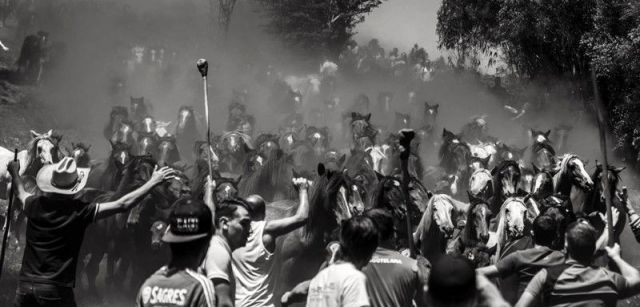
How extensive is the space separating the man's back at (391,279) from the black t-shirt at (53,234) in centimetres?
236

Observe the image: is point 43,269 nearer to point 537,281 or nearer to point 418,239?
point 537,281

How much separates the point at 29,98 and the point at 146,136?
1601cm

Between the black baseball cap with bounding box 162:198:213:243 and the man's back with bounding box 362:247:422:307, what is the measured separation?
48.9 inches

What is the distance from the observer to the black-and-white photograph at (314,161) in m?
4.88

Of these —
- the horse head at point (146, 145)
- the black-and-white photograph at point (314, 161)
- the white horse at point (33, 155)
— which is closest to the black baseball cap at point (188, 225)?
the black-and-white photograph at point (314, 161)

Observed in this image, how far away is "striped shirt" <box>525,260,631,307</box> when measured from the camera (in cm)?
480

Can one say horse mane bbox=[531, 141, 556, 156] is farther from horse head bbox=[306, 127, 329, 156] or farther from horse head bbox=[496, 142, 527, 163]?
horse head bbox=[306, 127, 329, 156]

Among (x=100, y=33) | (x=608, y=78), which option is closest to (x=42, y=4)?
(x=100, y=33)

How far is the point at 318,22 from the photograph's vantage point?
54250 millimetres

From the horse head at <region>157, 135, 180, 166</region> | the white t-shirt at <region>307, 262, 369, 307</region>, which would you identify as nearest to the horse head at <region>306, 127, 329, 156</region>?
the horse head at <region>157, 135, 180, 166</region>

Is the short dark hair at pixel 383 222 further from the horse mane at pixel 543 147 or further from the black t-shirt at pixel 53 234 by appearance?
the horse mane at pixel 543 147

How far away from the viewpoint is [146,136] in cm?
2259

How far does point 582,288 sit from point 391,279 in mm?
1306

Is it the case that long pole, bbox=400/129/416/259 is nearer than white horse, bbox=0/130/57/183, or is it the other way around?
long pole, bbox=400/129/416/259
